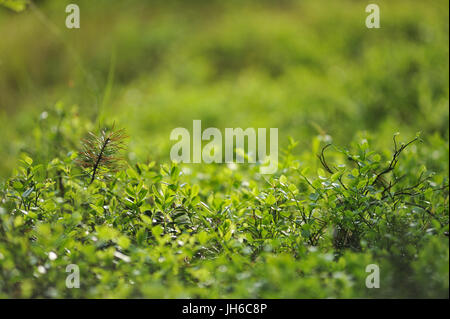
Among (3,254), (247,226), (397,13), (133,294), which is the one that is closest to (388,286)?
(247,226)

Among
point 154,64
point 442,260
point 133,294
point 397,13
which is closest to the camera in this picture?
point 442,260

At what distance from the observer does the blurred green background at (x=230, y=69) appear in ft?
12.1

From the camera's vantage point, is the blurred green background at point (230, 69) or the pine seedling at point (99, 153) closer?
the pine seedling at point (99, 153)

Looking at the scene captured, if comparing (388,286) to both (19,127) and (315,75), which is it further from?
(315,75)

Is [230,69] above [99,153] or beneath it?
above

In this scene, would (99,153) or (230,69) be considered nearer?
(99,153)

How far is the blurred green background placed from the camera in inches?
145

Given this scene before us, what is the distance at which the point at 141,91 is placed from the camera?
5.54m

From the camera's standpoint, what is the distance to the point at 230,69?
6.30m

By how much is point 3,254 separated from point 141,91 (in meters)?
4.44

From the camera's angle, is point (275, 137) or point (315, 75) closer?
point (275, 137)

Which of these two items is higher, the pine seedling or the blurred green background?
the blurred green background

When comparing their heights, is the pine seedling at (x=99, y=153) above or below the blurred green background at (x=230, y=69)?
below

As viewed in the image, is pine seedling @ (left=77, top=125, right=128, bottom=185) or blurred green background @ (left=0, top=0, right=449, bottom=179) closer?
pine seedling @ (left=77, top=125, right=128, bottom=185)
